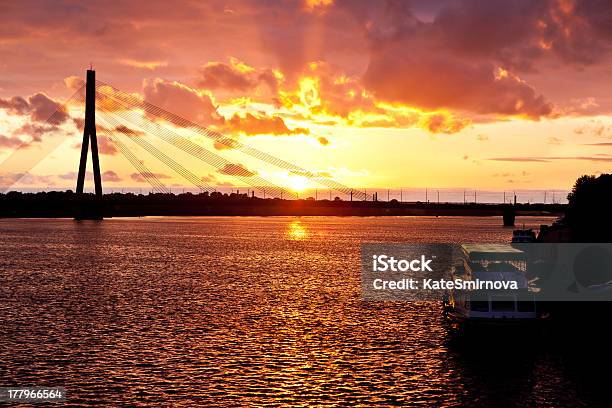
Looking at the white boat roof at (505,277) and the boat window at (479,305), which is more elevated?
the white boat roof at (505,277)

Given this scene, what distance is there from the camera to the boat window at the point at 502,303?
38938 mm

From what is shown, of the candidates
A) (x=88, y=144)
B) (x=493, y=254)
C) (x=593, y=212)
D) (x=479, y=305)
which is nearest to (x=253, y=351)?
(x=479, y=305)

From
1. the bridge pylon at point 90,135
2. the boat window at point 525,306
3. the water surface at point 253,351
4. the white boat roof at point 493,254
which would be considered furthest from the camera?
the bridge pylon at point 90,135

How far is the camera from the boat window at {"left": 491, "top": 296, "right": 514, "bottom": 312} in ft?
128

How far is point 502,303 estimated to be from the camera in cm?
3912

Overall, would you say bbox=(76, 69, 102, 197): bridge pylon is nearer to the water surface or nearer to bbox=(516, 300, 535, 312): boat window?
the water surface

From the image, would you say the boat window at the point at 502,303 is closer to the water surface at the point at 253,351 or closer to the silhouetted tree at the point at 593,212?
the water surface at the point at 253,351

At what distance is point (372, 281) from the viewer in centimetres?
7331

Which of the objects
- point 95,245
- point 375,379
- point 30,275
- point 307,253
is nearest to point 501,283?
point 375,379

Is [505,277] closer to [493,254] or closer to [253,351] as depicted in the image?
[493,254]

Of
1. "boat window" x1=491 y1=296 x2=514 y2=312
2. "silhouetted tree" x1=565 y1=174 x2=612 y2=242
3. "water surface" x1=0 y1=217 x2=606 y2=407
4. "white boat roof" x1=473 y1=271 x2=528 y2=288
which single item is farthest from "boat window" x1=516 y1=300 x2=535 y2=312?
"silhouetted tree" x1=565 y1=174 x2=612 y2=242

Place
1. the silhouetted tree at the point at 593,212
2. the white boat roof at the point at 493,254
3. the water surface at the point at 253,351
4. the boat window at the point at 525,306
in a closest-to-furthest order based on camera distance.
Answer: the water surface at the point at 253,351 → the boat window at the point at 525,306 → the white boat roof at the point at 493,254 → the silhouetted tree at the point at 593,212

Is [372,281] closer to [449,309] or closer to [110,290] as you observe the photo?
[110,290]

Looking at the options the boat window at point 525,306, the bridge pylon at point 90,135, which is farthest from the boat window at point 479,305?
the bridge pylon at point 90,135
